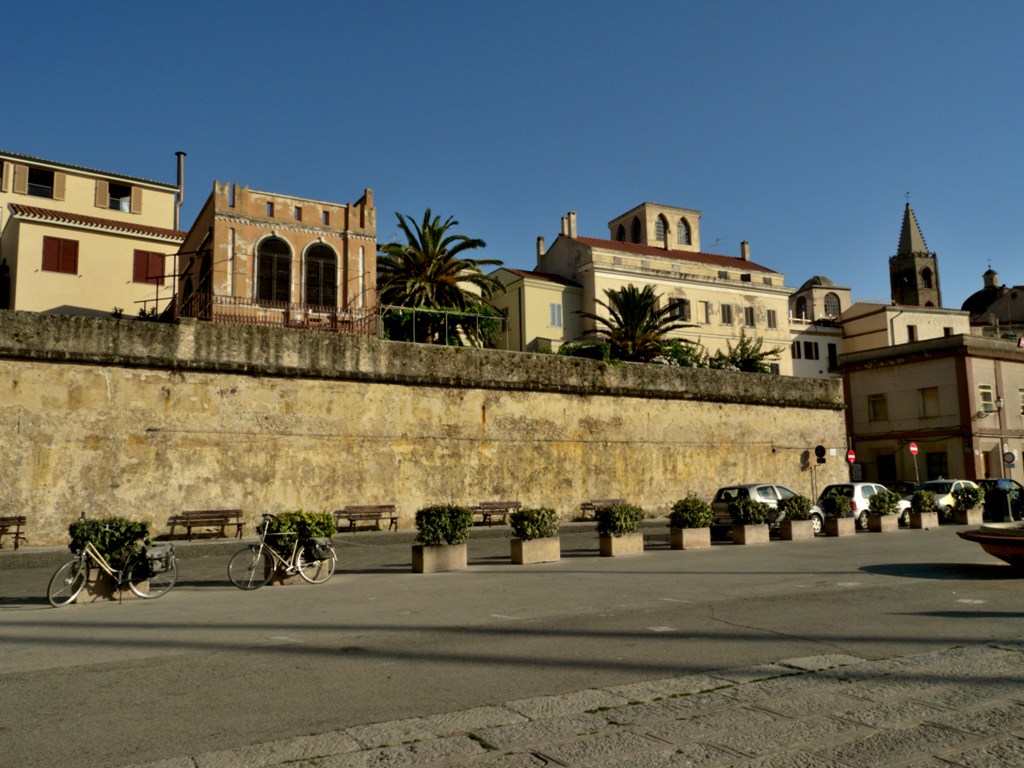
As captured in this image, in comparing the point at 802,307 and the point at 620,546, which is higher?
the point at 802,307

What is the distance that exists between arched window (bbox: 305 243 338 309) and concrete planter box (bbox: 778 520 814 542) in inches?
655

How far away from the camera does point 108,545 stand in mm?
11445

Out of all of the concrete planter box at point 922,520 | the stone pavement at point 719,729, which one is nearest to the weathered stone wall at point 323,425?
the concrete planter box at point 922,520

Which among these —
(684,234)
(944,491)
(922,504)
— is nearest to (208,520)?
(922,504)

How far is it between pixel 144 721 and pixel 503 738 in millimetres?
2564

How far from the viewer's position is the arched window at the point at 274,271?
26750 mm

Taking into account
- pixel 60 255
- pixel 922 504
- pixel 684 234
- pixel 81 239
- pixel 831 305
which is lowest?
pixel 922 504

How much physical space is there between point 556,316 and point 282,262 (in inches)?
965

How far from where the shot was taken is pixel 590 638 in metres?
8.00

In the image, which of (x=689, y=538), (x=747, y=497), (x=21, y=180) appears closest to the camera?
(x=689, y=538)

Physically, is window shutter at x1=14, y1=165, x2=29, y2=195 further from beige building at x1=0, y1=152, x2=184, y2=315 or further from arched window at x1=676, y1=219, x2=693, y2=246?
arched window at x1=676, y1=219, x2=693, y2=246

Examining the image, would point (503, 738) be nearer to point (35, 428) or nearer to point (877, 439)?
point (35, 428)

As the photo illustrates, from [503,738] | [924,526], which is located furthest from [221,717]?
[924,526]

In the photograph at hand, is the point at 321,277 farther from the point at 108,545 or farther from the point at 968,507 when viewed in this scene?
the point at 968,507
